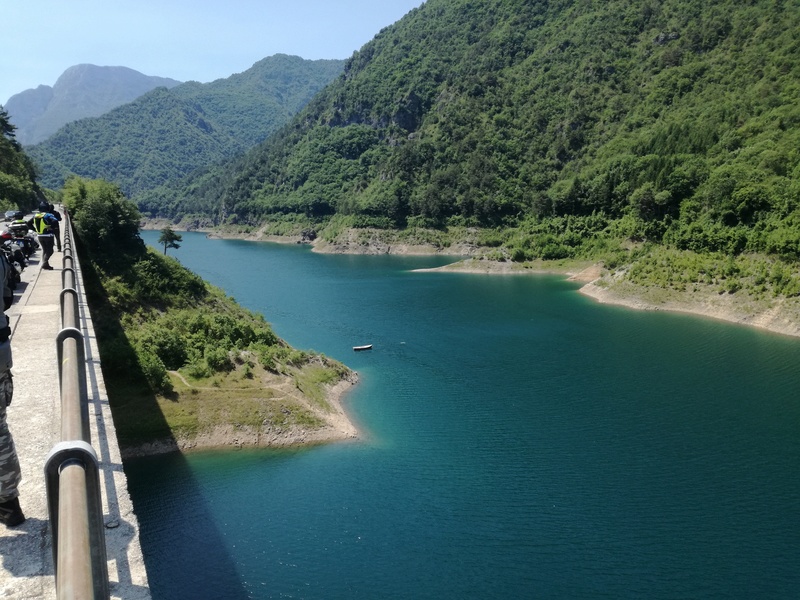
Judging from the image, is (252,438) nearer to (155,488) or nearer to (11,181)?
(155,488)

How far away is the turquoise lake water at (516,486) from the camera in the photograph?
67.1 ft

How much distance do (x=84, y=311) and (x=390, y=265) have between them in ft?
303

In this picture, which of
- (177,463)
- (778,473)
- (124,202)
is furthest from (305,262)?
(778,473)

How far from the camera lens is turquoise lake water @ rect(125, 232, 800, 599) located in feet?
67.1

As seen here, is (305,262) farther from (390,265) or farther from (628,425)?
(628,425)

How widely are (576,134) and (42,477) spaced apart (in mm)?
133086

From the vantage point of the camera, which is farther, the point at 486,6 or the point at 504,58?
the point at 486,6

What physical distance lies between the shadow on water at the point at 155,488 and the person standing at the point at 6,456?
14263 millimetres

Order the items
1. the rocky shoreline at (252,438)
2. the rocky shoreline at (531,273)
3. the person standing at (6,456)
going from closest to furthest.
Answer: the person standing at (6,456) → the rocky shoreline at (252,438) → the rocky shoreline at (531,273)

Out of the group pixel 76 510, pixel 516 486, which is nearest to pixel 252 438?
pixel 516 486

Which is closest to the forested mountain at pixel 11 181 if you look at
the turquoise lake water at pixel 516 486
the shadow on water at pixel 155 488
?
the shadow on water at pixel 155 488

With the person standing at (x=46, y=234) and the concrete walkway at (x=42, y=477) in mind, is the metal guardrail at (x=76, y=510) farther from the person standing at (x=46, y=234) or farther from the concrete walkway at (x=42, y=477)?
the person standing at (x=46, y=234)

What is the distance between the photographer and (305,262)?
116500 mm

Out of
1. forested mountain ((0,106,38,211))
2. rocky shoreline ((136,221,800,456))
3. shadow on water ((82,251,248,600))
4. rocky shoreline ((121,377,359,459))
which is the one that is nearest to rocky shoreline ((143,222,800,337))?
rocky shoreline ((136,221,800,456))
